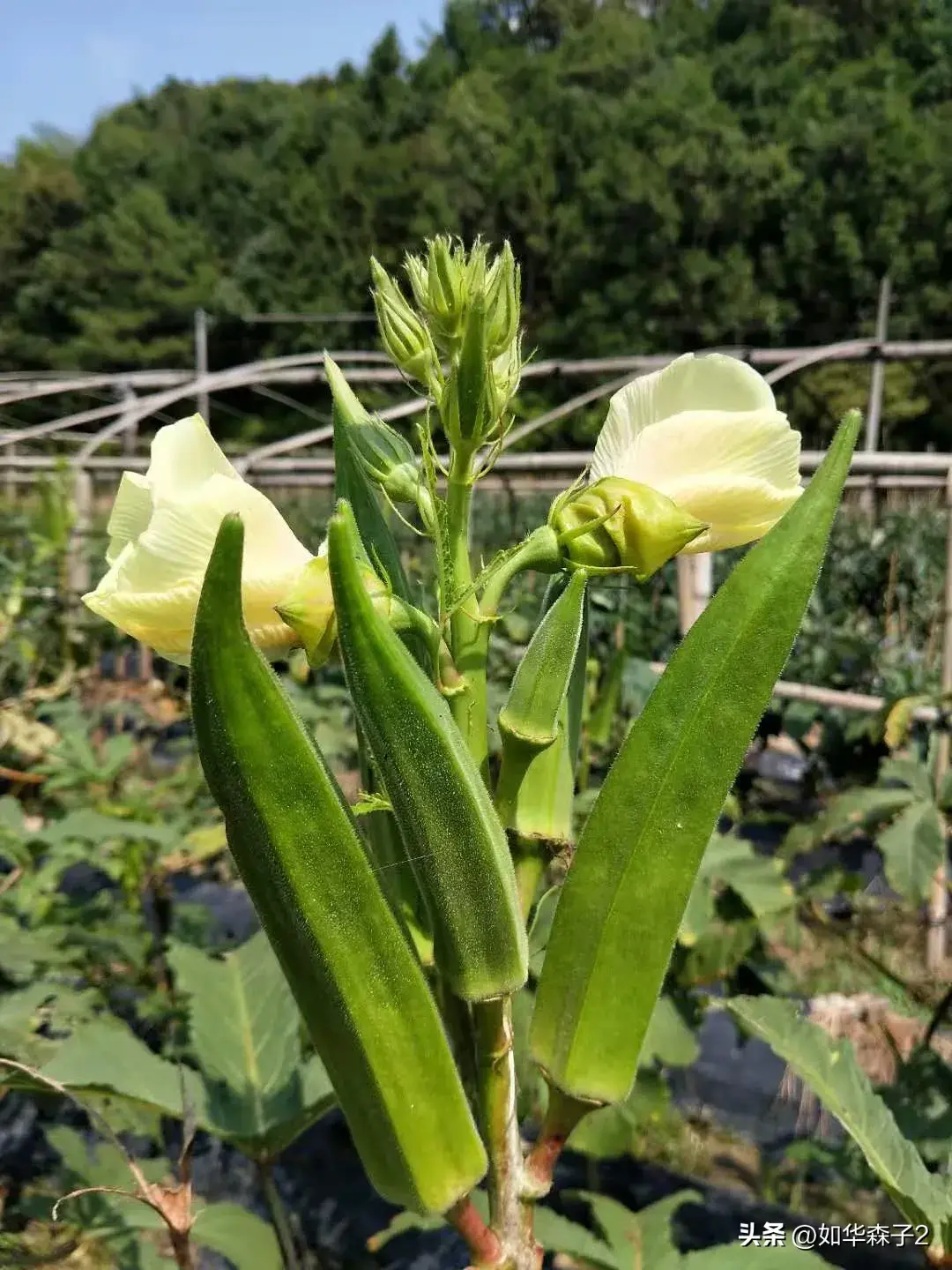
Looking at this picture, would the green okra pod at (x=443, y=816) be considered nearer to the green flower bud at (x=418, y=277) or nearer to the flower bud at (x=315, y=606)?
the flower bud at (x=315, y=606)

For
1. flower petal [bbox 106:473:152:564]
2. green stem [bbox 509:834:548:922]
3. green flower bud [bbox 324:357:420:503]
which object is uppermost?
green flower bud [bbox 324:357:420:503]

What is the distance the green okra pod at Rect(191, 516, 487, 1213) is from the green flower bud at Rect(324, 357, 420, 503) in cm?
20

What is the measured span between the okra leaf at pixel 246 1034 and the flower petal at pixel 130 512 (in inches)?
36.1

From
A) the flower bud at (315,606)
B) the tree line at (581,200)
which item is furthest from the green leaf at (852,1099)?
the tree line at (581,200)

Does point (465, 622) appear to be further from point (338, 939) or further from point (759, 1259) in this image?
point (759, 1259)

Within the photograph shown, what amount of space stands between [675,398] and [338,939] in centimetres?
50

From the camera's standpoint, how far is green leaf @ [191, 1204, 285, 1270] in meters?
1.28

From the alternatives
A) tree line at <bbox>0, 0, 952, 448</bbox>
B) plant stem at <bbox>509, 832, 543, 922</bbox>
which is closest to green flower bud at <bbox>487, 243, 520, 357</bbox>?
plant stem at <bbox>509, 832, 543, 922</bbox>

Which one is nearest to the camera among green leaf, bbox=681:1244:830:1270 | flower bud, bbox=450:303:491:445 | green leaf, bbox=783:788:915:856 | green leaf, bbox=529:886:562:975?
flower bud, bbox=450:303:491:445

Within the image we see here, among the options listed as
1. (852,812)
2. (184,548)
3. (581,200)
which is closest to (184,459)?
(184,548)

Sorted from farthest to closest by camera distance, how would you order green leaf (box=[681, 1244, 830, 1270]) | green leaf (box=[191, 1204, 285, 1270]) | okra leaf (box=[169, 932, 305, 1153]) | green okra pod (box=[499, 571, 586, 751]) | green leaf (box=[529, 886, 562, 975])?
okra leaf (box=[169, 932, 305, 1153])
green leaf (box=[191, 1204, 285, 1270])
green leaf (box=[681, 1244, 830, 1270])
green leaf (box=[529, 886, 562, 975])
green okra pod (box=[499, 571, 586, 751])

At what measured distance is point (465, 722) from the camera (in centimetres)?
78

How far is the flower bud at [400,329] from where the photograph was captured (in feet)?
2.51

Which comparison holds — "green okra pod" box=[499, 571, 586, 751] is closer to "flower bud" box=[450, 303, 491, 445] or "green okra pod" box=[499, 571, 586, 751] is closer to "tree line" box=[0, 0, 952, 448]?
"flower bud" box=[450, 303, 491, 445]
